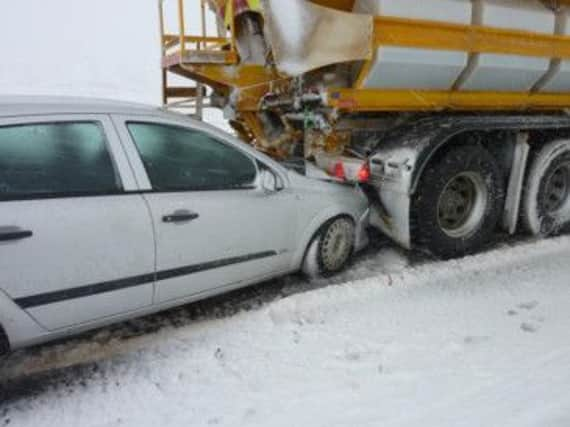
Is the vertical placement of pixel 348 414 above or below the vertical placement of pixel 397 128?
below

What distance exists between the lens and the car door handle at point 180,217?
3.10 metres

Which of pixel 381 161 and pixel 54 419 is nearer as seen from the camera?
pixel 54 419

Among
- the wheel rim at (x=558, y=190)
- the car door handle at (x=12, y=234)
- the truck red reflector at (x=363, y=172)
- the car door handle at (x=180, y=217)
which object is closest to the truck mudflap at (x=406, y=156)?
the truck red reflector at (x=363, y=172)

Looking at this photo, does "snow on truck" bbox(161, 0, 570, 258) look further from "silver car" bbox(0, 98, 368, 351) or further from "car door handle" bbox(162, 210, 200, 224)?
"car door handle" bbox(162, 210, 200, 224)

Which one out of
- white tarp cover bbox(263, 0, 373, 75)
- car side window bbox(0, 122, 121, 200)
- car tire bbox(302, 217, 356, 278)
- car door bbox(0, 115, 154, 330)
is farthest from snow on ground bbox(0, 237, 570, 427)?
white tarp cover bbox(263, 0, 373, 75)

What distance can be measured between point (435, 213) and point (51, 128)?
3.12m

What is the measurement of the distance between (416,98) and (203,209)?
2.38m

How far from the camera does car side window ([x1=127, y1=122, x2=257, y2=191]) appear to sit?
315 centimetres

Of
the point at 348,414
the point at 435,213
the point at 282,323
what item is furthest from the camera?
the point at 435,213

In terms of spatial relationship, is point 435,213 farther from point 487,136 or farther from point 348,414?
point 348,414

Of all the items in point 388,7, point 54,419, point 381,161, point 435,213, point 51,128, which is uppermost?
point 388,7

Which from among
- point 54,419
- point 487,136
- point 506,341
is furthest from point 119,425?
point 487,136

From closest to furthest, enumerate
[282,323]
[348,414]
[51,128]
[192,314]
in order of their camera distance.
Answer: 1. [348,414]
2. [51,128]
3. [282,323]
4. [192,314]

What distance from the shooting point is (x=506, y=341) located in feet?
10.5
